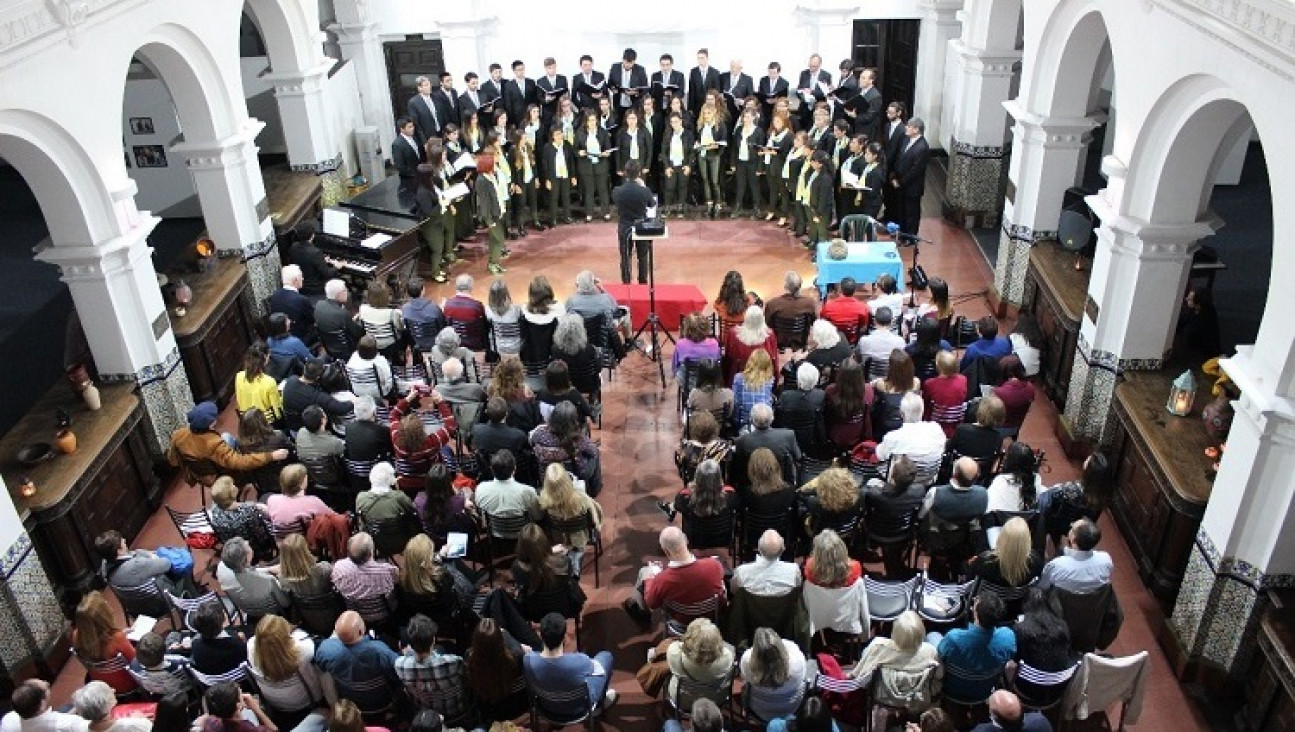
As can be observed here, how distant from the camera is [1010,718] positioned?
18.0 feet

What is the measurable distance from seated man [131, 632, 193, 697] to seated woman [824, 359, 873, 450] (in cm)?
483

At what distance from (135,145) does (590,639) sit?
37.2 feet

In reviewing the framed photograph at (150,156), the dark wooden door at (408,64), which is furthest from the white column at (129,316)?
the dark wooden door at (408,64)

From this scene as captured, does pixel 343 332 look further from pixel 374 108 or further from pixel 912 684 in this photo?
pixel 374 108

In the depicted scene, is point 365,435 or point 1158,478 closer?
point 1158,478

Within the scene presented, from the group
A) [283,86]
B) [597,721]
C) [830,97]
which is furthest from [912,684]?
[283,86]

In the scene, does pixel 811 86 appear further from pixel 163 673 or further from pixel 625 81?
pixel 163 673

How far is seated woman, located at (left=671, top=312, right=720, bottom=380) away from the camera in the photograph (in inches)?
362

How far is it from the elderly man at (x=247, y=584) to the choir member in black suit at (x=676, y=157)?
8.95 metres

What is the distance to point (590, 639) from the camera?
7.89 meters

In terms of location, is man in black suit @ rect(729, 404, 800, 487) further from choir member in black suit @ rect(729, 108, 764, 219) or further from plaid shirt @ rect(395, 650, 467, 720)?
choir member in black suit @ rect(729, 108, 764, 219)

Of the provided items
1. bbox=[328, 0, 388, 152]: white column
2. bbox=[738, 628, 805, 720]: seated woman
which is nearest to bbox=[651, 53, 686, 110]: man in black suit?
bbox=[328, 0, 388, 152]: white column

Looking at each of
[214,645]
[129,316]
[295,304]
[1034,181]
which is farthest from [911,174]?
[214,645]

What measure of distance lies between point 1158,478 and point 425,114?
10364 millimetres
